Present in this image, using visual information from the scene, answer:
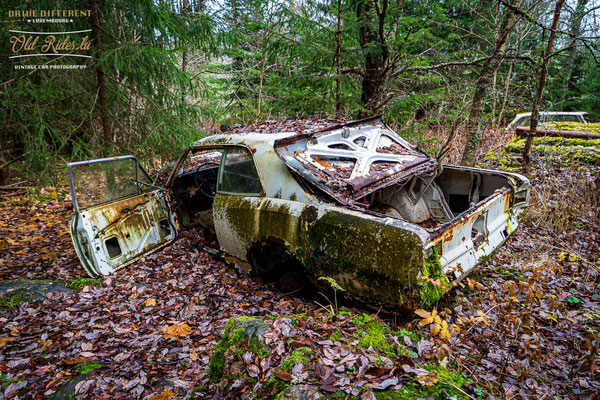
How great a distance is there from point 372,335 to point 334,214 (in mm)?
1040

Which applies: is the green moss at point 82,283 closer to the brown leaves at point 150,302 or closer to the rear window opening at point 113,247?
the rear window opening at point 113,247

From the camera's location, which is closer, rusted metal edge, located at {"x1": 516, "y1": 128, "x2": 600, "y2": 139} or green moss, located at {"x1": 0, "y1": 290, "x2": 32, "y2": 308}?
green moss, located at {"x1": 0, "y1": 290, "x2": 32, "y2": 308}

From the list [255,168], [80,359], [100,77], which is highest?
[100,77]

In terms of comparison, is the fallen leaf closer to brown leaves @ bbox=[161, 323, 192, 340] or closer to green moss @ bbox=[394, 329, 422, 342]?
brown leaves @ bbox=[161, 323, 192, 340]

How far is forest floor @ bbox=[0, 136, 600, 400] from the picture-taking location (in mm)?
1937

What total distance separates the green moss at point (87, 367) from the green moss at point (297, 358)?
1680 mm

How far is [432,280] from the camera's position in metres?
2.49

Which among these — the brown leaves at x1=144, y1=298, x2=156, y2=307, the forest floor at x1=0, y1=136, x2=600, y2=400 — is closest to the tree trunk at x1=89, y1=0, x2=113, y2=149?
the forest floor at x1=0, y1=136, x2=600, y2=400

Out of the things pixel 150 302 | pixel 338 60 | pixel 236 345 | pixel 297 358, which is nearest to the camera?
pixel 297 358

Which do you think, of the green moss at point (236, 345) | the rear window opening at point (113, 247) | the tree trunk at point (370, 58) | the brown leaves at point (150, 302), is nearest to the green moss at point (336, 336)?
the green moss at point (236, 345)

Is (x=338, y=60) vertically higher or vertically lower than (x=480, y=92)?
higher

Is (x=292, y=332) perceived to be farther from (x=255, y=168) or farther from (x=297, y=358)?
(x=255, y=168)

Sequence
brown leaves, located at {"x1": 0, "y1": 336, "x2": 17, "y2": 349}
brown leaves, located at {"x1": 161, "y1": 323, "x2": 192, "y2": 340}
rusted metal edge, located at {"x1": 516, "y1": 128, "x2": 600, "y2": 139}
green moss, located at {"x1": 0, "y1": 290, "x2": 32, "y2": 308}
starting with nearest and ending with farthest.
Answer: brown leaves, located at {"x1": 0, "y1": 336, "x2": 17, "y2": 349}, brown leaves, located at {"x1": 161, "y1": 323, "x2": 192, "y2": 340}, green moss, located at {"x1": 0, "y1": 290, "x2": 32, "y2": 308}, rusted metal edge, located at {"x1": 516, "y1": 128, "x2": 600, "y2": 139}

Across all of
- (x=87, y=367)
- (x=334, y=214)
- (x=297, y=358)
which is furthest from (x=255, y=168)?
(x=87, y=367)
